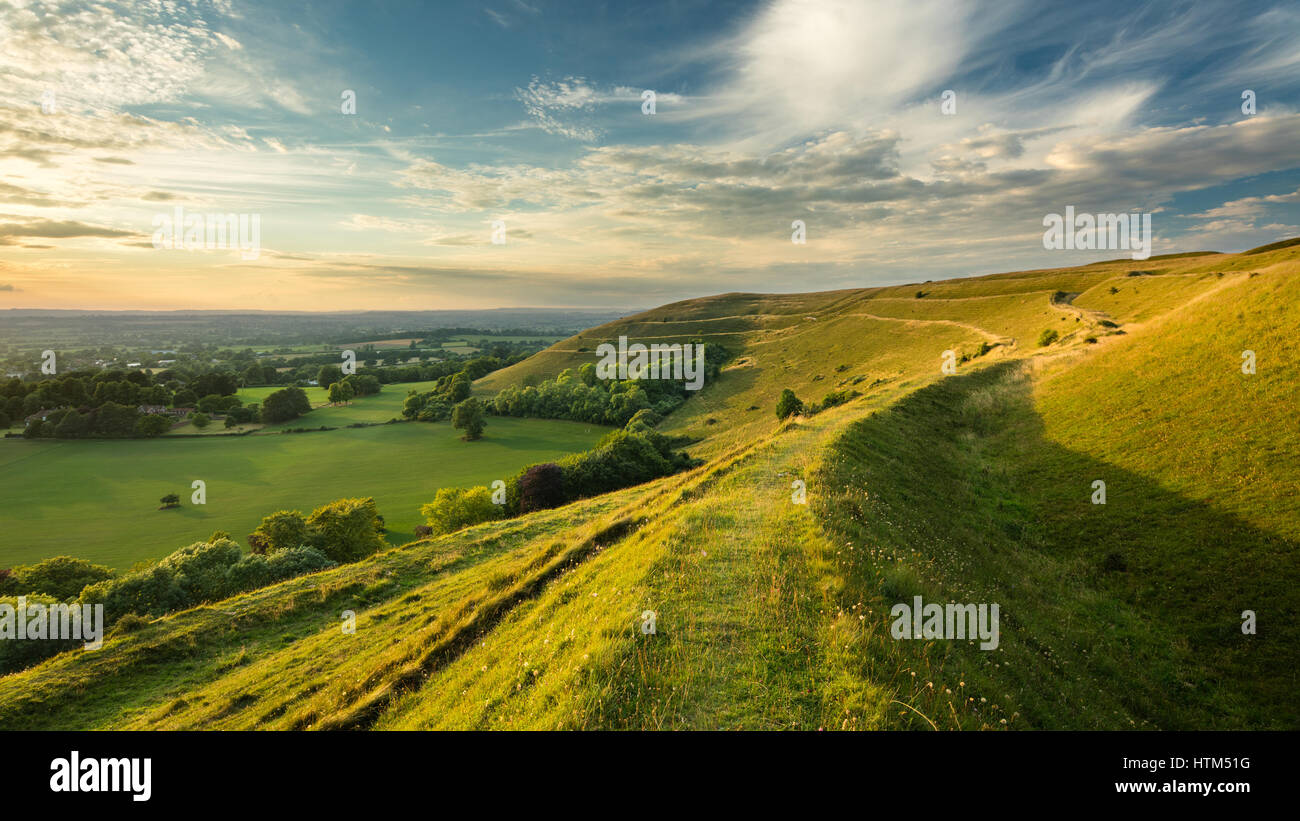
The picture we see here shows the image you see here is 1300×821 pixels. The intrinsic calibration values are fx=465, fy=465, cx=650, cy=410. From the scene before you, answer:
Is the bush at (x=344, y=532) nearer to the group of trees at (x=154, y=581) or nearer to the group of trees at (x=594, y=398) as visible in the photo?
the group of trees at (x=154, y=581)

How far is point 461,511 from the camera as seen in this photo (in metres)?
47.0

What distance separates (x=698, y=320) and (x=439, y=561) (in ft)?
538

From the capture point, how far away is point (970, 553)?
16625mm

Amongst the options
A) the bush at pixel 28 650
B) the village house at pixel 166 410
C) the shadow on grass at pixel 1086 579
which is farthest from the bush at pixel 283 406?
the shadow on grass at pixel 1086 579

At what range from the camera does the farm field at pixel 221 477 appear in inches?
2116

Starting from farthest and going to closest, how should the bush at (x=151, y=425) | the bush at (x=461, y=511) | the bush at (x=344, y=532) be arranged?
the bush at (x=151, y=425)
the bush at (x=461, y=511)
the bush at (x=344, y=532)

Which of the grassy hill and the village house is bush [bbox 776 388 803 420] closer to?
the grassy hill

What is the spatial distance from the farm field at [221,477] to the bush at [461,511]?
6894 millimetres

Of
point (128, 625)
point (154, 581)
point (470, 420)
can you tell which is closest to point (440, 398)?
point (470, 420)

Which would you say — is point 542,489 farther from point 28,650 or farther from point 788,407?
point 28,650
